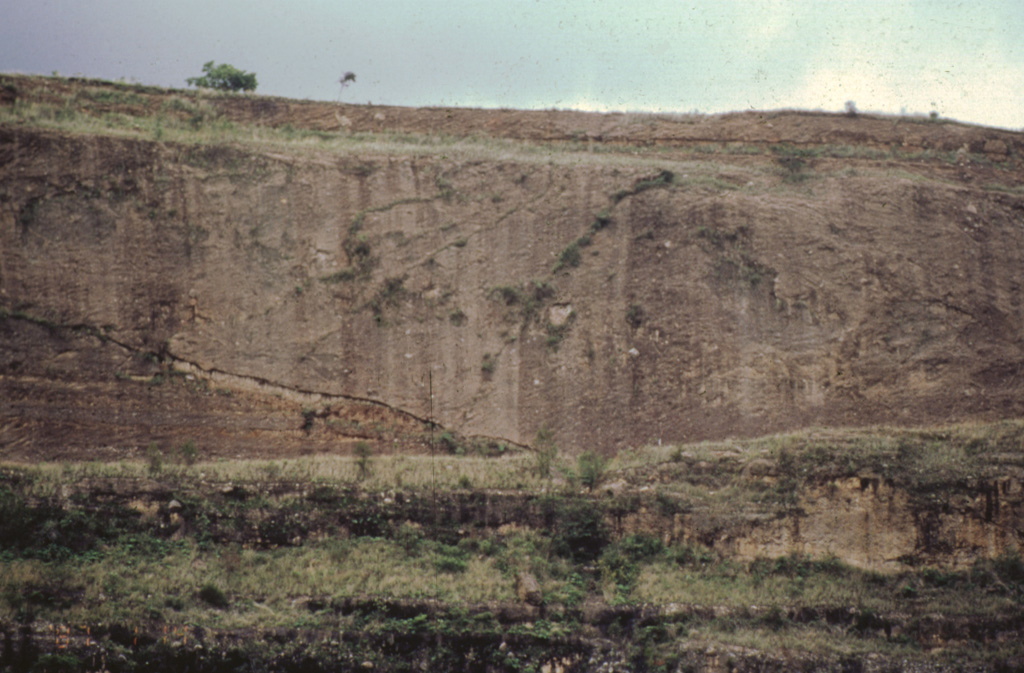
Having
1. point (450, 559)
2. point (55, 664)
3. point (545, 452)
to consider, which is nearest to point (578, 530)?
point (545, 452)

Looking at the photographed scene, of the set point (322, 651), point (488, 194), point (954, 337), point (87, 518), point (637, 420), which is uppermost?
point (488, 194)

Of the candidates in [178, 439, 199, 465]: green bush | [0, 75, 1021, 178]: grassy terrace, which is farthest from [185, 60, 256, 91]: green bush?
[178, 439, 199, 465]: green bush

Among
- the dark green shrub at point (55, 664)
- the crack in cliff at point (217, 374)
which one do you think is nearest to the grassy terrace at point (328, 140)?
the crack in cliff at point (217, 374)

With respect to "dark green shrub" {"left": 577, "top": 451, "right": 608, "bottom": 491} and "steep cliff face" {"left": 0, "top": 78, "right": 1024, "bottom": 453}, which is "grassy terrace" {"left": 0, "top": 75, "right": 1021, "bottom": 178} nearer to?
"steep cliff face" {"left": 0, "top": 78, "right": 1024, "bottom": 453}

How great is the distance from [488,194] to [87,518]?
9279 mm

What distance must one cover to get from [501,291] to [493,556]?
5281 millimetres

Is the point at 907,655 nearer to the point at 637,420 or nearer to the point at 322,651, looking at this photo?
the point at 637,420

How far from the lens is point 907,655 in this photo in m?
17.1

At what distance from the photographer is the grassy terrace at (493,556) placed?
17.2 metres

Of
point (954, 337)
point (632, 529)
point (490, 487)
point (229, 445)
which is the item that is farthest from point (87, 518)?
point (954, 337)

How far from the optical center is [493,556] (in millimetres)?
18922

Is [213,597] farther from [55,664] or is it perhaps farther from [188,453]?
[188,453]

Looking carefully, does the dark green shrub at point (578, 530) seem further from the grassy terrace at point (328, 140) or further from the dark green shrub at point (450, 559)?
the grassy terrace at point (328, 140)

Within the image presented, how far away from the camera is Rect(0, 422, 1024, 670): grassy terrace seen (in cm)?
1723
